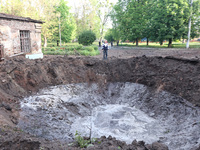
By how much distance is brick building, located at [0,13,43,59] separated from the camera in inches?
475

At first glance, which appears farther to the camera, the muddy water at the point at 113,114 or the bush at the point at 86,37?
the bush at the point at 86,37

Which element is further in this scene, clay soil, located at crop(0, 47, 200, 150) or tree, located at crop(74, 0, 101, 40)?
tree, located at crop(74, 0, 101, 40)

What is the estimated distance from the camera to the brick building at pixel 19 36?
1207cm

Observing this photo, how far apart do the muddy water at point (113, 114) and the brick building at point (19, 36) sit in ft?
19.8

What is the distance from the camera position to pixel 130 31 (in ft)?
108

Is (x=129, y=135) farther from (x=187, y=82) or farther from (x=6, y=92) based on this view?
(x=6, y=92)

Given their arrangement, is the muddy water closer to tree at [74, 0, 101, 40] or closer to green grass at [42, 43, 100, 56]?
green grass at [42, 43, 100, 56]

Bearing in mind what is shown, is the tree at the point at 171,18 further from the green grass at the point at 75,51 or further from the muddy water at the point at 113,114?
the muddy water at the point at 113,114

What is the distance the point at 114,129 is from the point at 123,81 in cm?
482

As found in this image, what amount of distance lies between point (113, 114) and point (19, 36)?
33.8 ft

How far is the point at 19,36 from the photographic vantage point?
43.8 feet

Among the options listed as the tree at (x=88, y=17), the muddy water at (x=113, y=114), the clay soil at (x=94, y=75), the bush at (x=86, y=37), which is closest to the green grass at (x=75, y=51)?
the bush at (x=86, y=37)

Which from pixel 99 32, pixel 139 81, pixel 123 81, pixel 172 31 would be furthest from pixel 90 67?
pixel 99 32

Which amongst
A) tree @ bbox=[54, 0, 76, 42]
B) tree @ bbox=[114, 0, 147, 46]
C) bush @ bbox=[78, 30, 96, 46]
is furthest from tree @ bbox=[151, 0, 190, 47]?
tree @ bbox=[54, 0, 76, 42]
